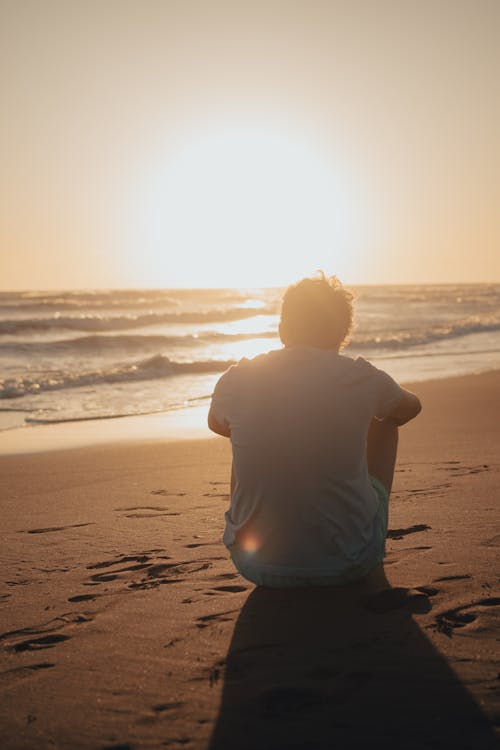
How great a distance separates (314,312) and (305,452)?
1.82 ft

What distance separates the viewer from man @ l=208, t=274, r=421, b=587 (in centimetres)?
294

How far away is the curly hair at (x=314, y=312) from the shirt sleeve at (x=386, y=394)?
0.88ft

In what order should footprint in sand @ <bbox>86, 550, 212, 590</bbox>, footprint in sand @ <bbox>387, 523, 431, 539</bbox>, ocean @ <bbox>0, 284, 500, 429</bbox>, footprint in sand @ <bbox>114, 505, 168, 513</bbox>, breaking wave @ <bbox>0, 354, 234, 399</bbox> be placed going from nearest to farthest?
footprint in sand @ <bbox>86, 550, 212, 590</bbox>
footprint in sand @ <bbox>387, 523, 431, 539</bbox>
footprint in sand @ <bbox>114, 505, 168, 513</bbox>
ocean @ <bbox>0, 284, 500, 429</bbox>
breaking wave @ <bbox>0, 354, 234, 399</bbox>

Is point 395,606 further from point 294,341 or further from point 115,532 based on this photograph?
point 115,532

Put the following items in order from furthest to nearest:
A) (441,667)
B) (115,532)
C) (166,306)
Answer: (166,306), (115,532), (441,667)

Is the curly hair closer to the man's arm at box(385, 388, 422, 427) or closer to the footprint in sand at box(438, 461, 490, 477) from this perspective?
the man's arm at box(385, 388, 422, 427)

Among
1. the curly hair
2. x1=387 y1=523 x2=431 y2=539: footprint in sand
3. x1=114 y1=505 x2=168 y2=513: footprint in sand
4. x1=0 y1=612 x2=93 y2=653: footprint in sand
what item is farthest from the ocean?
x1=114 y1=505 x2=168 y2=513: footprint in sand

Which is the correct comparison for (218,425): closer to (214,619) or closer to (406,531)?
(214,619)

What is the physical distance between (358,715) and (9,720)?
42.7 inches

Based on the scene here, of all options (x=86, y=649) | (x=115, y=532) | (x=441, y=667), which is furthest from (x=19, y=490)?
(x=441, y=667)

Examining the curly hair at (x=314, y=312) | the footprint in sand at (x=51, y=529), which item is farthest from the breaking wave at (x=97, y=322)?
the curly hair at (x=314, y=312)

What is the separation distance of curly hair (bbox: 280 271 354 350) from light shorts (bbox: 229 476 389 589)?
0.65 metres

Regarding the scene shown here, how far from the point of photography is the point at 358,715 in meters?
2.32

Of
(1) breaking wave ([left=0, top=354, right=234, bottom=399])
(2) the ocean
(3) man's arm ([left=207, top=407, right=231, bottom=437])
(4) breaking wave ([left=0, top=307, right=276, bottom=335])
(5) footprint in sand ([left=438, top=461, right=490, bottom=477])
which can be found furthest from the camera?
(4) breaking wave ([left=0, top=307, right=276, bottom=335])
